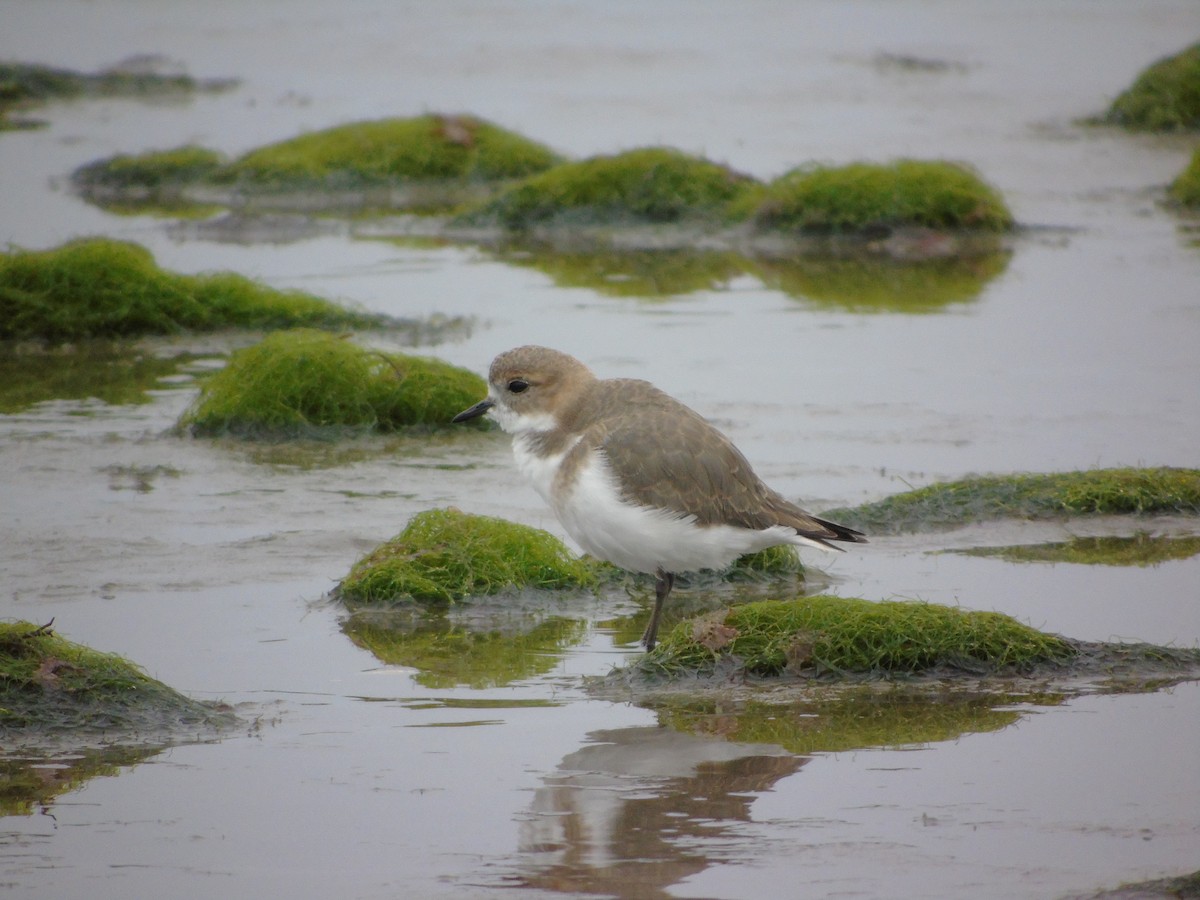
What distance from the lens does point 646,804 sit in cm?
558

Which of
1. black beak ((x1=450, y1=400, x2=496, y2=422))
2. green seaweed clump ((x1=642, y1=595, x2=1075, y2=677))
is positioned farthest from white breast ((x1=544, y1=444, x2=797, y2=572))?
black beak ((x1=450, y1=400, x2=496, y2=422))

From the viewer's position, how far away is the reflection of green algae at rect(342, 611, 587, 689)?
6.91 meters

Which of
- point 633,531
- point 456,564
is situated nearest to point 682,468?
point 633,531

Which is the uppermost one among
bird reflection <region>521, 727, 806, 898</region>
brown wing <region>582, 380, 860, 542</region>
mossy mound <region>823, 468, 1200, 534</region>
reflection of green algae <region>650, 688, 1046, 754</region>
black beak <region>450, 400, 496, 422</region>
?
black beak <region>450, 400, 496, 422</region>

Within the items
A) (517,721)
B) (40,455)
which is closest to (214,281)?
(40,455)

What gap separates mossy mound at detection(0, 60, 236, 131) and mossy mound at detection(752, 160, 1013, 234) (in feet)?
48.0

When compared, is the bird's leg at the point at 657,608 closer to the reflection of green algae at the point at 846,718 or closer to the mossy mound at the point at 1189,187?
the reflection of green algae at the point at 846,718

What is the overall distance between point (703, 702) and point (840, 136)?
16929 mm

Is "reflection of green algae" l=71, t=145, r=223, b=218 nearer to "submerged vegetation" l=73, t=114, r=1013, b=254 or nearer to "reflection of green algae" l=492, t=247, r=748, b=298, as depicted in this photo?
"submerged vegetation" l=73, t=114, r=1013, b=254

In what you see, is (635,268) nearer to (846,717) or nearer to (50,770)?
(846,717)

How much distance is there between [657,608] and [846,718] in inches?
47.2

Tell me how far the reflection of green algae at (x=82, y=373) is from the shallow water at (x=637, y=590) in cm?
30

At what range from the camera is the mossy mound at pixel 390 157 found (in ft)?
63.6

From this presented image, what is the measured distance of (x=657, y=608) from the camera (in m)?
7.20
